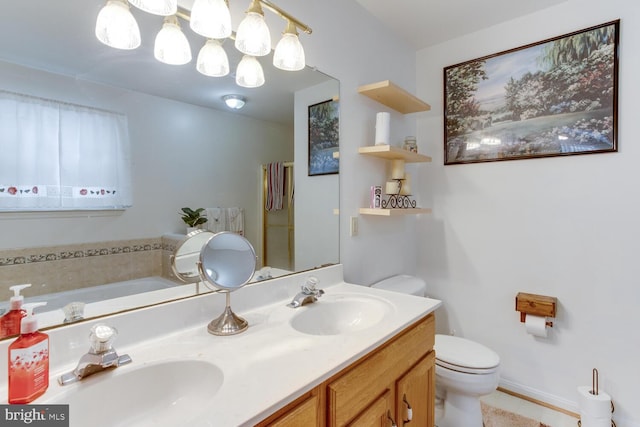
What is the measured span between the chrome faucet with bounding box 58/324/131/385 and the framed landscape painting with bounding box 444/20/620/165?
7.21ft

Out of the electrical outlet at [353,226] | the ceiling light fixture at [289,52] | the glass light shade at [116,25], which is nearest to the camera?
the glass light shade at [116,25]

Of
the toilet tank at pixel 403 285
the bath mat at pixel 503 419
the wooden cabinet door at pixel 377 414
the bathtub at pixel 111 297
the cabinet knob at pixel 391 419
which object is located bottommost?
the bath mat at pixel 503 419

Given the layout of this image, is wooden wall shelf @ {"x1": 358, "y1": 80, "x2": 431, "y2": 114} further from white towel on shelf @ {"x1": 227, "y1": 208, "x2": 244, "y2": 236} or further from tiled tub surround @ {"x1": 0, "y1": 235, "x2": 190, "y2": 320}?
tiled tub surround @ {"x1": 0, "y1": 235, "x2": 190, "y2": 320}

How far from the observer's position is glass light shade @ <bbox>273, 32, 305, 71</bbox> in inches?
48.3

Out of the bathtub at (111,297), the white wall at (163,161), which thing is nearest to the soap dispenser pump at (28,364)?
the bathtub at (111,297)

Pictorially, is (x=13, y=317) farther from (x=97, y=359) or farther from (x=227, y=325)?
(x=227, y=325)

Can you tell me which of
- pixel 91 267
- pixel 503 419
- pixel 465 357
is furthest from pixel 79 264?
pixel 503 419

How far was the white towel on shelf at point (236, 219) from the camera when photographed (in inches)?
49.3

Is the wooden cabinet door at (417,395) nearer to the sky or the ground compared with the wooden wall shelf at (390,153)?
nearer to the ground

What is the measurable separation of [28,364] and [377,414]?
93 cm

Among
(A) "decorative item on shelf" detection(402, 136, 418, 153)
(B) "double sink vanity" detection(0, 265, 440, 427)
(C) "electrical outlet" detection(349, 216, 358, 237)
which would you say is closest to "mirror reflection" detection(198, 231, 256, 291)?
(B) "double sink vanity" detection(0, 265, 440, 427)

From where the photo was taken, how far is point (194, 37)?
3.63ft

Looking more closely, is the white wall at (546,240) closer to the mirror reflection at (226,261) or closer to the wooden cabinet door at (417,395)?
the wooden cabinet door at (417,395)

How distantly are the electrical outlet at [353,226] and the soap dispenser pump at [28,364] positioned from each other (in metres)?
1.35
